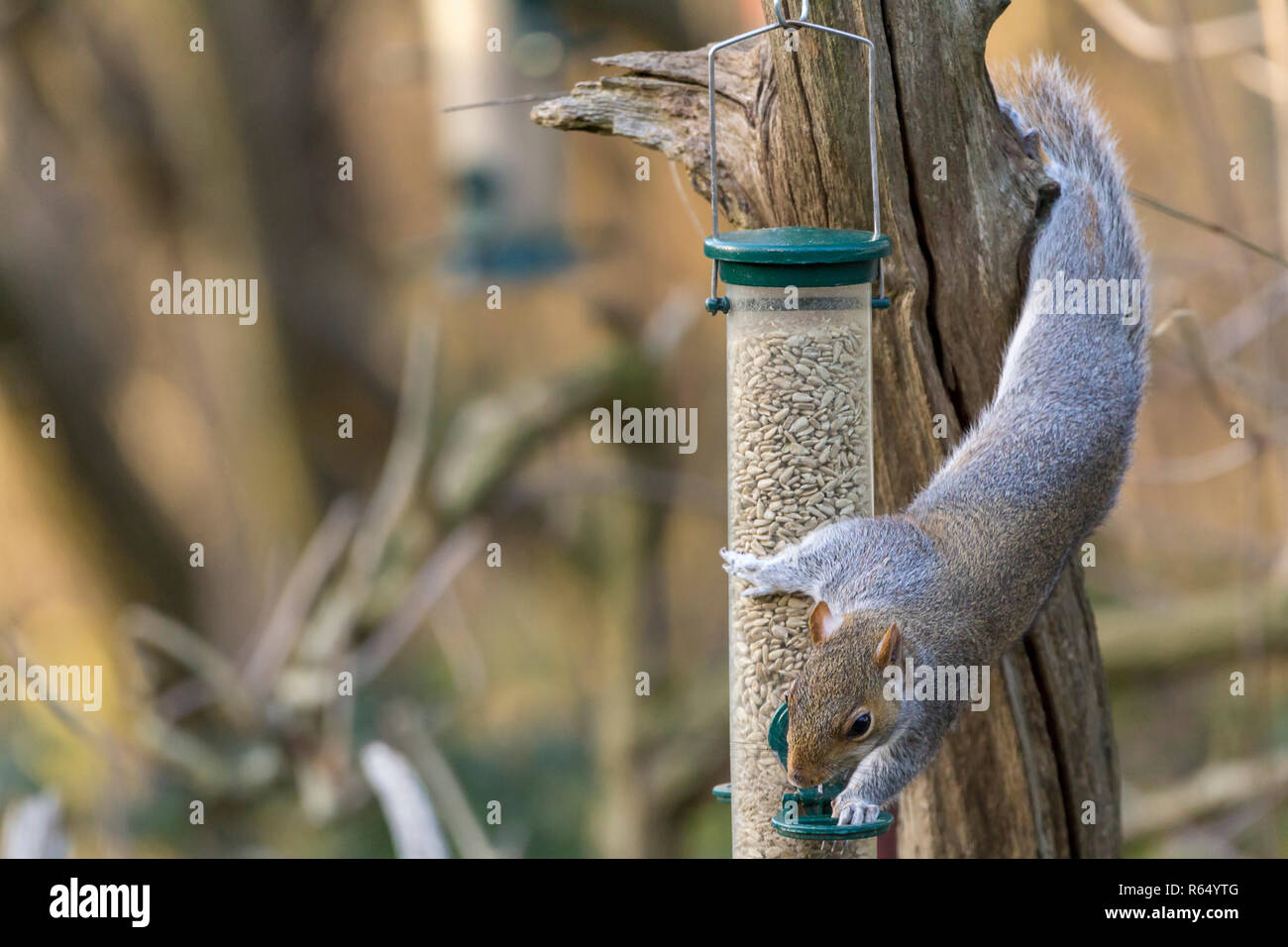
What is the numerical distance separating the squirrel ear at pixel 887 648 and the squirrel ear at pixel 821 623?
0.08 metres

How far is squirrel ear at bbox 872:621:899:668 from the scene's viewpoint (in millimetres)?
2104

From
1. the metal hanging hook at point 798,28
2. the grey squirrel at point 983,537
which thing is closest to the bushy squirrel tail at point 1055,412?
the grey squirrel at point 983,537

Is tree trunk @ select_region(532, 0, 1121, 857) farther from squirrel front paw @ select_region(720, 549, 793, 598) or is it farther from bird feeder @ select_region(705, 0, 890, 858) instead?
squirrel front paw @ select_region(720, 549, 793, 598)

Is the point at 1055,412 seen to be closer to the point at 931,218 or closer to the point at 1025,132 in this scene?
the point at 931,218

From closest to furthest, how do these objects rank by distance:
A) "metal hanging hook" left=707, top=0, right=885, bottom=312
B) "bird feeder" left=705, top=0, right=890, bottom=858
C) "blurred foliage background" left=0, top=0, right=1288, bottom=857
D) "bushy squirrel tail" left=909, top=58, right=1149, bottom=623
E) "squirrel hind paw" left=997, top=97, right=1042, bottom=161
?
"metal hanging hook" left=707, top=0, right=885, bottom=312, "bird feeder" left=705, top=0, right=890, bottom=858, "bushy squirrel tail" left=909, top=58, right=1149, bottom=623, "squirrel hind paw" left=997, top=97, right=1042, bottom=161, "blurred foliage background" left=0, top=0, right=1288, bottom=857

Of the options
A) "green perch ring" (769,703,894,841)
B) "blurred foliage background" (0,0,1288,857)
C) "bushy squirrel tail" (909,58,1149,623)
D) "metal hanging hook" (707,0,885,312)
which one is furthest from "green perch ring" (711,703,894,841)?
"blurred foliage background" (0,0,1288,857)

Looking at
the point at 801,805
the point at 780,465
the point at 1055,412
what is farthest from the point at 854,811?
the point at 1055,412

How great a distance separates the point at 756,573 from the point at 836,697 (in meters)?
0.23

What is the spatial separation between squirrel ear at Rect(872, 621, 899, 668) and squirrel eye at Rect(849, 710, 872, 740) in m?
0.08

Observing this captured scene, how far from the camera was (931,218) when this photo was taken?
7.38 feet

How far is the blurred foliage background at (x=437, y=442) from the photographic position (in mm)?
4031

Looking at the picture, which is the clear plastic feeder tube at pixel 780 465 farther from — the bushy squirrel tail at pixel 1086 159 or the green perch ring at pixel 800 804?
the bushy squirrel tail at pixel 1086 159

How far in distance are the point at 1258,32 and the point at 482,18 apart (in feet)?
7.37

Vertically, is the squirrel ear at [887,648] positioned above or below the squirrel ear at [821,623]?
below
